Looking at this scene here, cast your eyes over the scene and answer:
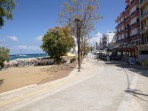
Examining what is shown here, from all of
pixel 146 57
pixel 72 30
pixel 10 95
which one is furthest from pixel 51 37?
pixel 10 95

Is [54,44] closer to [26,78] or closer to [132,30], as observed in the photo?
[132,30]

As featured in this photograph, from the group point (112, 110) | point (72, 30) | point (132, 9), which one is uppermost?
point (132, 9)

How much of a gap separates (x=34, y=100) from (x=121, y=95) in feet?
14.1

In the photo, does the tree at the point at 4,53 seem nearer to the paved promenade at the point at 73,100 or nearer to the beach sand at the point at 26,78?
the beach sand at the point at 26,78

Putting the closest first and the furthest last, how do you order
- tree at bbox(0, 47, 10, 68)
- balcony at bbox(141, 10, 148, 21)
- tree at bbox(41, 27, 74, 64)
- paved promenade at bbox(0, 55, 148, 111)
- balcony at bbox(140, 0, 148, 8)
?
paved promenade at bbox(0, 55, 148, 111) → tree at bbox(0, 47, 10, 68) → balcony at bbox(140, 0, 148, 8) → balcony at bbox(141, 10, 148, 21) → tree at bbox(41, 27, 74, 64)

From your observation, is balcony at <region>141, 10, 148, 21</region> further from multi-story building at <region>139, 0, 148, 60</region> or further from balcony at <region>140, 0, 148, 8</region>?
balcony at <region>140, 0, 148, 8</region>

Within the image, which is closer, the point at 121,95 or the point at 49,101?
the point at 49,101

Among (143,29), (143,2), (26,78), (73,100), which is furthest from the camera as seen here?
(143,29)

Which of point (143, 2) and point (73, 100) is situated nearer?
point (73, 100)

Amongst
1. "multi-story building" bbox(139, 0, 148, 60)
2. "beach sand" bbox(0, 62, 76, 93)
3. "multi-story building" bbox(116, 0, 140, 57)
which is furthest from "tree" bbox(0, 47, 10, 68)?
"multi-story building" bbox(116, 0, 140, 57)

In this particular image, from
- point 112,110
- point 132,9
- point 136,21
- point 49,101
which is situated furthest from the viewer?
point 132,9

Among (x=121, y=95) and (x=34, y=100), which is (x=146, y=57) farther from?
(x=34, y=100)

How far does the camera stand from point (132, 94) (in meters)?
10.8

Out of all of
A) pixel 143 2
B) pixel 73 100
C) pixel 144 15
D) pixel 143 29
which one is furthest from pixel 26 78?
pixel 143 2
